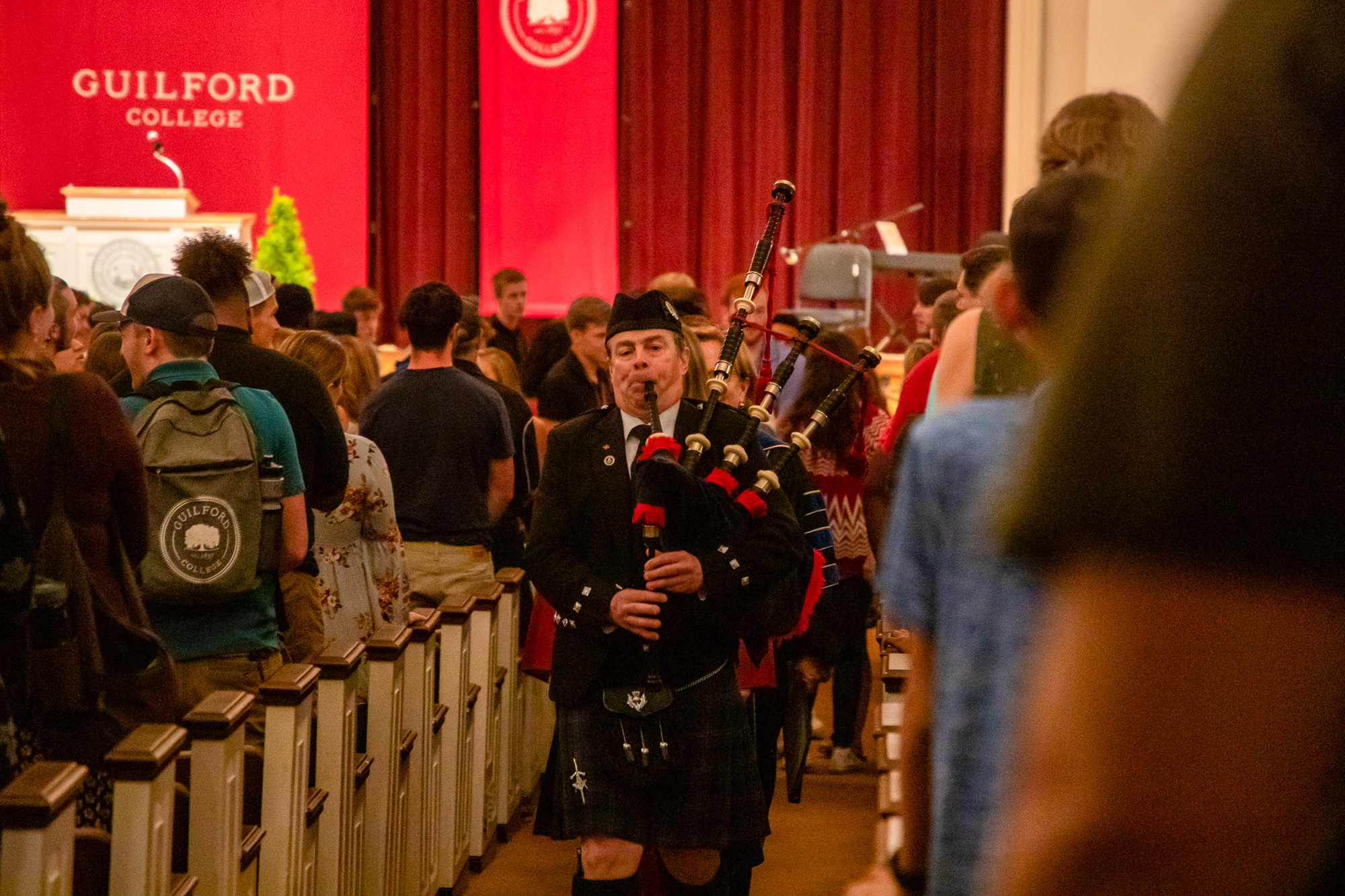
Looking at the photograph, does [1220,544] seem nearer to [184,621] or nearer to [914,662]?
[914,662]

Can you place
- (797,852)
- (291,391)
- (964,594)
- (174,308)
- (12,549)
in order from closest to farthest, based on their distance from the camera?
(964,594)
(12,549)
(174,308)
(291,391)
(797,852)

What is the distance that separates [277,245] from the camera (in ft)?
37.2

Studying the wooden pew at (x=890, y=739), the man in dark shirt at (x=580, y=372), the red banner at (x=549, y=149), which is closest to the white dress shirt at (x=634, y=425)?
the wooden pew at (x=890, y=739)

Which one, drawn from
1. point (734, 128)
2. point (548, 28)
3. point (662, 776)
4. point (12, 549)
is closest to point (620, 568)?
point (662, 776)

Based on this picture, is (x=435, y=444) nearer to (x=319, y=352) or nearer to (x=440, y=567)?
(x=440, y=567)

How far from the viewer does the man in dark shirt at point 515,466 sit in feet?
17.1

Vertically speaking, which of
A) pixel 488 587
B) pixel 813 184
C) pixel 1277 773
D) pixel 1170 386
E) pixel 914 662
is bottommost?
pixel 488 587

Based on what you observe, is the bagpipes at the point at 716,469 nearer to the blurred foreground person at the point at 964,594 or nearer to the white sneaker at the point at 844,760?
the blurred foreground person at the point at 964,594

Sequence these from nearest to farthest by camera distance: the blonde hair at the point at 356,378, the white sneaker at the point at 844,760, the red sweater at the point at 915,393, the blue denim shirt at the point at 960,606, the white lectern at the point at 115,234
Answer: the blue denim shirt at the point at 960,606, the red sweater at the point at 915,393, the blonde hair at the point at 356,378, the white sneaker at the point at 844,760, the white lectern at the point at 115,234

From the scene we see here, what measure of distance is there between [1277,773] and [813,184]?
1380 cm

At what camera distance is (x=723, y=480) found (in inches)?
126

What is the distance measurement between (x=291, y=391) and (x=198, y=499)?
0.60 meters

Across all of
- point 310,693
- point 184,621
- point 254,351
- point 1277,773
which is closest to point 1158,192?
point 1277,773

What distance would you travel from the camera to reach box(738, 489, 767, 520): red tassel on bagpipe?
10.6 ft
